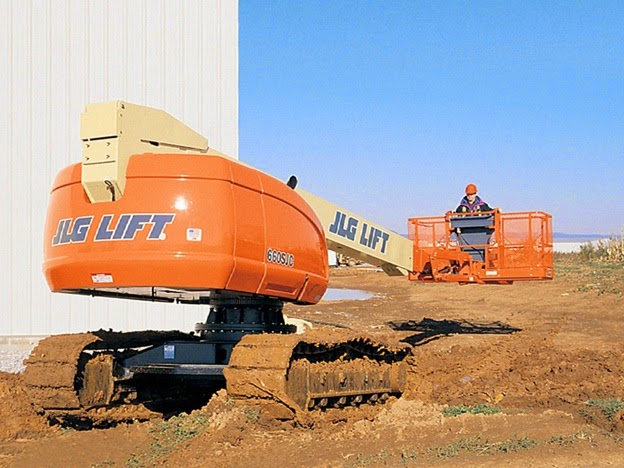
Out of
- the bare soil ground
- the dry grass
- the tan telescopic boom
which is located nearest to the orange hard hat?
the bare soil ground

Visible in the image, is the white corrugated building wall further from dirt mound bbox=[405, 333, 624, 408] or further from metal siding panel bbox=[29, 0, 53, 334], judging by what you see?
dirt mound bbox=[405, 333, 624, 408]

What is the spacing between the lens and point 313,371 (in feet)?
26.3

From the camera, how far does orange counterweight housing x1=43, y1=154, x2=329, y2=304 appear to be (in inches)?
281

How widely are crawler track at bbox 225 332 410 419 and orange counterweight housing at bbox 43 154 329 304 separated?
1.98ft

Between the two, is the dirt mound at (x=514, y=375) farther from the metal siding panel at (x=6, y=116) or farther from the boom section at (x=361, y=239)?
the metal siding panel at (x=6, y=116)

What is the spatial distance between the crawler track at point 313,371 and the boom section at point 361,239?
1.41 metres

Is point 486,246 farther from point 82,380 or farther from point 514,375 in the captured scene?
point 82,380

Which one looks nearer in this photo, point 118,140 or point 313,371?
point 118,140

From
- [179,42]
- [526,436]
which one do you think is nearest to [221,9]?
[179,42]

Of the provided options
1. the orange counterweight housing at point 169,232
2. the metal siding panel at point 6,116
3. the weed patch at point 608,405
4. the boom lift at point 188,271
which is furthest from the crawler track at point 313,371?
the metal siding panel at point 6,116

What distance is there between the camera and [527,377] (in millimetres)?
11539

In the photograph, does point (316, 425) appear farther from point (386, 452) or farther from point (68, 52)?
point (68, 52)

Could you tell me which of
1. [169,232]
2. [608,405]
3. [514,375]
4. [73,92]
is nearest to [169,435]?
[169,232]

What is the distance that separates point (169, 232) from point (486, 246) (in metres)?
6.46
